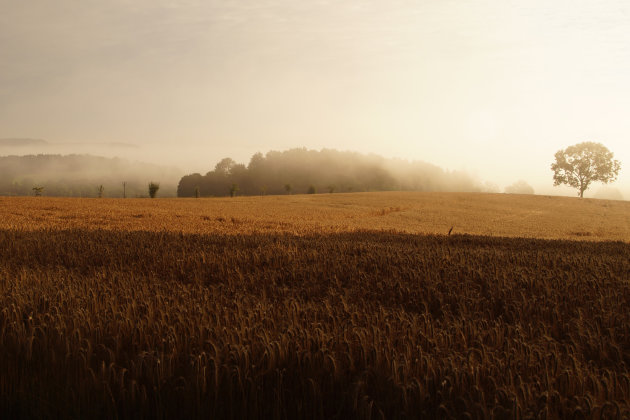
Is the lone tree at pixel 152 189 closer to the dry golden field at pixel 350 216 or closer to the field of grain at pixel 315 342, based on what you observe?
the dry golden field at pixel 350 216

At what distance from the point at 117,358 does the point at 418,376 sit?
220 cm

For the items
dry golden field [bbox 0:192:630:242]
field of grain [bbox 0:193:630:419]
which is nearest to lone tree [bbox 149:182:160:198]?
dry golden field [bbox 0:192:630:242]

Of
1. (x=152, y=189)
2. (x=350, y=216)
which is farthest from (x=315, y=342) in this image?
(x=152, y=189)

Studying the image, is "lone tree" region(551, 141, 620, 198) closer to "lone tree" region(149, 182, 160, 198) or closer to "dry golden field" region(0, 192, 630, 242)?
"dry golden field" region(0, 192, 630, 242)

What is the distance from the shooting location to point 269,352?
2906 millimetres

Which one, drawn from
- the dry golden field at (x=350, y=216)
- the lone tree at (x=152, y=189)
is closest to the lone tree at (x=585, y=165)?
the dry golden field at (x=350, y=216)

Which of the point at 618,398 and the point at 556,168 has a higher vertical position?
the point at 556,168

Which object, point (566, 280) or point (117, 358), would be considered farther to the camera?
point (566, 280)

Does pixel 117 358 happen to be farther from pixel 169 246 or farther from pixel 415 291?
pixel 169 246

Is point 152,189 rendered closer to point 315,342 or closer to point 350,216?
point 350,216

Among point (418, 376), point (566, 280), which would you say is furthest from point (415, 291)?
point (418, 376)

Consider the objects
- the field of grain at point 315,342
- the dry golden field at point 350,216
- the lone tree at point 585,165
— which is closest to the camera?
the field of grain at point 315,342

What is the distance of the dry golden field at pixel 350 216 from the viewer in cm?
2255

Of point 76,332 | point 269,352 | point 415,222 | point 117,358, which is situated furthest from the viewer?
point 415,222
